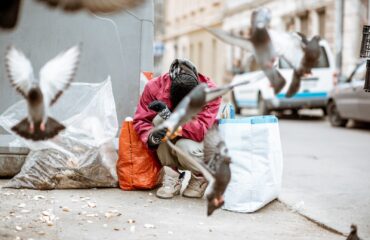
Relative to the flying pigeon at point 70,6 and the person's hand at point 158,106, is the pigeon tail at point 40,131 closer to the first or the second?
the flying pigeon at point 70,6

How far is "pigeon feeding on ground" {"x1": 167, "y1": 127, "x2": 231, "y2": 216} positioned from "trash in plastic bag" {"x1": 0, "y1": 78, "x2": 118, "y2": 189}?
2.15m

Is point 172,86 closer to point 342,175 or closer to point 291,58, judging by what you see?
point 291,58

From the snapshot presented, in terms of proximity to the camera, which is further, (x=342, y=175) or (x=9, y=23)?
(x=342, y=175)

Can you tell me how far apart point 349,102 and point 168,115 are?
9.80m

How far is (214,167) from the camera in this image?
332 centimetres

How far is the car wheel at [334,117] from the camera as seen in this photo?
15.2 meters

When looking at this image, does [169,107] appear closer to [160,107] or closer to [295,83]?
[160,107]

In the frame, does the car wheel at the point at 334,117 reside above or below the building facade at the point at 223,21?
below

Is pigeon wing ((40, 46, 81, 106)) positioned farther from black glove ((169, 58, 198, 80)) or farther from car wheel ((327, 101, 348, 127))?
car wheel ((327, 101, 348, 127))

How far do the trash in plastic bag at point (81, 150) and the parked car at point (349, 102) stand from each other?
25.4 ft

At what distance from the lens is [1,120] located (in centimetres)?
528

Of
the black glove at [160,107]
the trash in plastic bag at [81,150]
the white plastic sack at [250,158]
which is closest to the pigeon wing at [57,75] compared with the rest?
the black glove at [160,107]

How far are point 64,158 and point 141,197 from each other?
77 cm

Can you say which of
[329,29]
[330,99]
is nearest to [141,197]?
[330,99]
